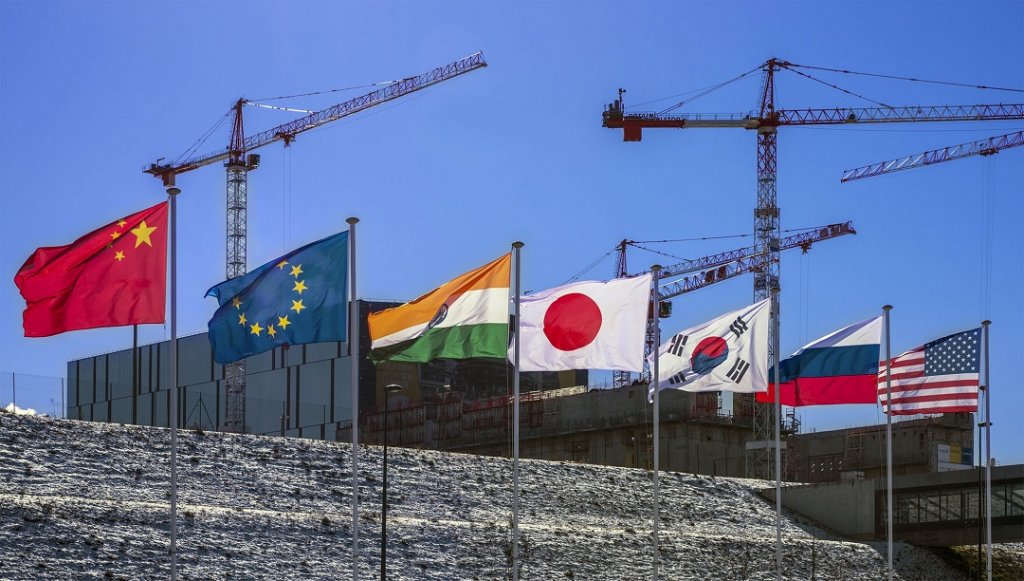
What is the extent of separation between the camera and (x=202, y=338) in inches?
3905

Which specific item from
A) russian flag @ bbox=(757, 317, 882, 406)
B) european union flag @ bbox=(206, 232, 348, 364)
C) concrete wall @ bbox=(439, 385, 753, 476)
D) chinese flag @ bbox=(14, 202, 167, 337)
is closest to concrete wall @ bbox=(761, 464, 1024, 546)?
russian flag @ bbox=(757, 317, 882, 406)

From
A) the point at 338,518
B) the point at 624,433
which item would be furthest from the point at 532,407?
the point at 338,518

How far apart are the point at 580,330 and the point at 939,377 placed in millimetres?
10591

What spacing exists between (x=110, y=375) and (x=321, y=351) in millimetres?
20961

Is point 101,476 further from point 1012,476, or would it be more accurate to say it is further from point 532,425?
point 532,425

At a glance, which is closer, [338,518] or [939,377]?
[939,377]

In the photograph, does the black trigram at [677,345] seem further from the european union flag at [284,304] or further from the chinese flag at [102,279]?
the chinese flag at [102,279]

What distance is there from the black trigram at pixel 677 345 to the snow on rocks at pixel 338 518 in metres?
9.14

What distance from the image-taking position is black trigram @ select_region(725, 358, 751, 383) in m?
34.8

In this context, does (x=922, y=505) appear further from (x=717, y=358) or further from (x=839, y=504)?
(x=717, y=358)

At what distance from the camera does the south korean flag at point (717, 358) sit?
114 feet

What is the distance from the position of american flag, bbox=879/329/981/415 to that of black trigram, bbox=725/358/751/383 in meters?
5.05

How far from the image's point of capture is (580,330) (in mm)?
32625

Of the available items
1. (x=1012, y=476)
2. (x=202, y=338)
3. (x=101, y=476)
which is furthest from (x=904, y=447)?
(x=101, y=476)
